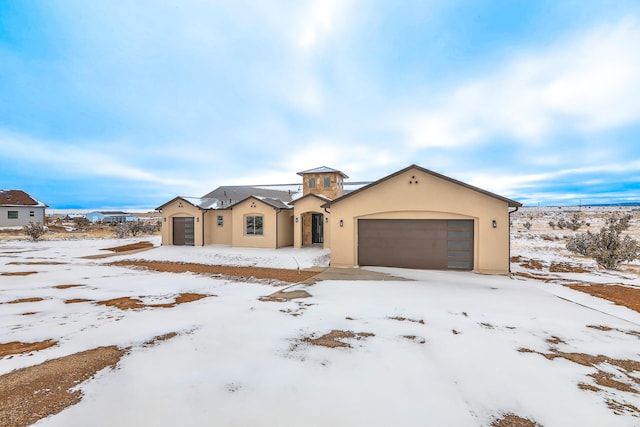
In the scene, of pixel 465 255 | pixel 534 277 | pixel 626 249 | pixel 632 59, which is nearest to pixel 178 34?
pixel 465 255

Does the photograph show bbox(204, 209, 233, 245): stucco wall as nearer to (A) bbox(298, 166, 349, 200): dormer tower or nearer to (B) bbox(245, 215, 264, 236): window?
(B) bbox(245, 215, 264, 236): window

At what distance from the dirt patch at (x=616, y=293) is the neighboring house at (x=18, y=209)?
49.5m

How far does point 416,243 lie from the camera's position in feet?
36.7

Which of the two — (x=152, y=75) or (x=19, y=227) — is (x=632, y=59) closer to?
(x=152, y=75)

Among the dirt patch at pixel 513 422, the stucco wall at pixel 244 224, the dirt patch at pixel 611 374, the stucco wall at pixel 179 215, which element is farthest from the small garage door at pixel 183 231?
the dirt patch at pixel 513 422

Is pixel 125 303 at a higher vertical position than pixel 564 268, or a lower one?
higher

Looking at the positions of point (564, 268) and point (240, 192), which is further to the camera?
point (240, 192)

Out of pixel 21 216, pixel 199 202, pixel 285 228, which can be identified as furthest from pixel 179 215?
pixel 21 216

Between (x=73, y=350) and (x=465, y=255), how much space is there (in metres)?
11.5

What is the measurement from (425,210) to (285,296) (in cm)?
669

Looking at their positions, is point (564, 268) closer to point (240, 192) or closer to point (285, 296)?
point (285, 296)

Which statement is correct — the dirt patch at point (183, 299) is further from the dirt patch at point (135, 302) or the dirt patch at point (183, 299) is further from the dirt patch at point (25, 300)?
the dirt patch at point (25, 300)

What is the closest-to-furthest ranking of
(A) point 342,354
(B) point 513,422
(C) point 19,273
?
(B) point 513,422 → (A) point 342,354 → (C) point 19,273

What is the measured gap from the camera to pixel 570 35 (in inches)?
462
